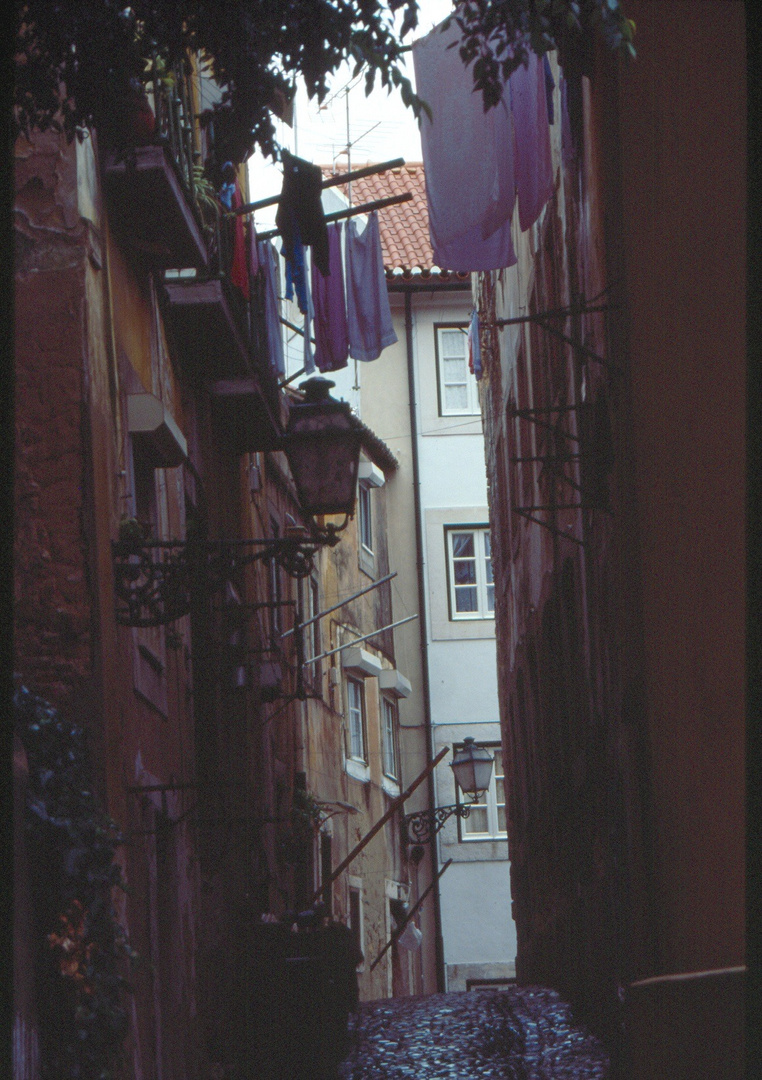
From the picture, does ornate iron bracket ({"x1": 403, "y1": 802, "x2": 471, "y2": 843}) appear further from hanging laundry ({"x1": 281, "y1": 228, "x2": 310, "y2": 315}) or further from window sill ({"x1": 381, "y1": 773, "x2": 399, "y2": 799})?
hanging laundry ({"x1": 281, "y1": 228, "x2": 310, "y2": 315})

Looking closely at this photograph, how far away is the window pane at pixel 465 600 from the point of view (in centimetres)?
3127

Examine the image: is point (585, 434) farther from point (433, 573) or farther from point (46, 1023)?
point (433, 573)

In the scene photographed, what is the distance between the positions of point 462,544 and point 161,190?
70.8ft

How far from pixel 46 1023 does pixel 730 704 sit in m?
4.39

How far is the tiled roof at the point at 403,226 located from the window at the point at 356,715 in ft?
24.3

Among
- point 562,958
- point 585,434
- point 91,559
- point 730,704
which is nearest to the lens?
point 91,559

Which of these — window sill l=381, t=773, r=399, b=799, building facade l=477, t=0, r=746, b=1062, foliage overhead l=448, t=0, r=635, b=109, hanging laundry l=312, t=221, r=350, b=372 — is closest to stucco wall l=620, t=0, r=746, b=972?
building facade l=477, t=0, r=746, b=1062

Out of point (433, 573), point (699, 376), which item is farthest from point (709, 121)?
point (433, 573)

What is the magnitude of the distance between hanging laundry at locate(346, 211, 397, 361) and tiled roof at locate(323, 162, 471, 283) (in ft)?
43.0

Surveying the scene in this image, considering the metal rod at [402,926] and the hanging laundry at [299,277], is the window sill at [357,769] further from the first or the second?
the hanging laundry at [299,277]

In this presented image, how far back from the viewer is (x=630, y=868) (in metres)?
Result: 10.6

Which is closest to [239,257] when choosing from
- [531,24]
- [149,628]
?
[149,628]

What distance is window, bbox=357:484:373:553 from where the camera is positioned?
97.5 feet

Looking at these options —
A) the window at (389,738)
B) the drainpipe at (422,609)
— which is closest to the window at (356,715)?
the window at (389,738)
